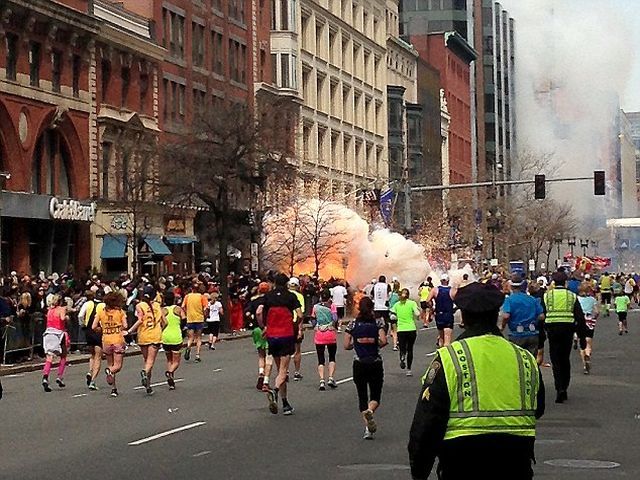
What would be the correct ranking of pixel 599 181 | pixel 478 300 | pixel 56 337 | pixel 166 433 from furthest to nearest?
pixel 599 181 → pixel 56 337 → pixel 166 433 → pixel 478 300

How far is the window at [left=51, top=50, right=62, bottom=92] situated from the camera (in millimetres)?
49125

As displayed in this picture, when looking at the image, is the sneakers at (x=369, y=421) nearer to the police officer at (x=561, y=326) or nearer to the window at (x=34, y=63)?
the police officer at (x=561, y=326)

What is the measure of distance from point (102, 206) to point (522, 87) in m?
75.4

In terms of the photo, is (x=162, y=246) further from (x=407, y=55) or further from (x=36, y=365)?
(x=407, y=55)

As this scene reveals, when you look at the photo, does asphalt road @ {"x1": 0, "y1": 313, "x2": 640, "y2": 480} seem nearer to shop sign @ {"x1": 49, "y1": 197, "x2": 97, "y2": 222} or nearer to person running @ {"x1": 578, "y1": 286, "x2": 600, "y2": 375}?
person running @ {"x1": 578, "y1": 286, "x2": 600, "y2": 375}

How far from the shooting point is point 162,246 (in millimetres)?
55375

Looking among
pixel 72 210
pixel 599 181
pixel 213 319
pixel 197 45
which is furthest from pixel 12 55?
pixel 599 181

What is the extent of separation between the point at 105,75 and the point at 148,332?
3170 cm

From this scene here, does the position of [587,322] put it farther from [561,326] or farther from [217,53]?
[217,53]

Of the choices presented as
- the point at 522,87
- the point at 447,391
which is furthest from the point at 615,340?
the point at 522,87

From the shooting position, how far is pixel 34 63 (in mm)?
47844

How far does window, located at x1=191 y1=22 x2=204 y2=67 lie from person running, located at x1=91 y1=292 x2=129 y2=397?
40167 mm

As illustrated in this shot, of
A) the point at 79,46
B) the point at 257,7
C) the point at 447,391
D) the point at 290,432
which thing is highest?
the point at 257,7

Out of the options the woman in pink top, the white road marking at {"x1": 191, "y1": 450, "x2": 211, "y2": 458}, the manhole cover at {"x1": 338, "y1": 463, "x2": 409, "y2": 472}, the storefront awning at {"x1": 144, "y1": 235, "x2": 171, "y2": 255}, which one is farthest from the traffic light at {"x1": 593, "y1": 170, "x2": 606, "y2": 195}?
the manhole cover at {"x1": 338, "y1": 463, "x2": 409, "y2": 472}
